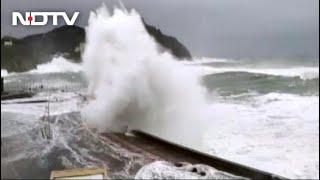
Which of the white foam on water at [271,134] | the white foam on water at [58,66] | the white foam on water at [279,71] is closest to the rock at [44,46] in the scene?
the white foam on water at [58,66]

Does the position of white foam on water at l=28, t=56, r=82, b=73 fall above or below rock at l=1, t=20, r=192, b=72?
below

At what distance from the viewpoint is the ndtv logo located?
7.95ft

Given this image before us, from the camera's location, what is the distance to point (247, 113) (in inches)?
102

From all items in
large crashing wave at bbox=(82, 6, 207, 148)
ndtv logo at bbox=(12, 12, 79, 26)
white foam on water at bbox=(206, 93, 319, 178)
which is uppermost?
ndtv logo at bbox=(12, 12, 79, 26)

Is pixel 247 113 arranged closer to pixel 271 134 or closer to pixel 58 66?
pixel 271 134

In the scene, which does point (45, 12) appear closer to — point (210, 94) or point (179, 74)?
point (179, 74)

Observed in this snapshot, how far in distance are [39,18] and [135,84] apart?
503 mm

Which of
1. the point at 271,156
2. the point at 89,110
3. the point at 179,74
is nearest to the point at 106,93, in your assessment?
the point at 89,110

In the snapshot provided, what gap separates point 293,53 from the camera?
2.58 m

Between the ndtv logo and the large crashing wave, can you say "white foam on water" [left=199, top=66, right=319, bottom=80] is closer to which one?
the large crashing wave

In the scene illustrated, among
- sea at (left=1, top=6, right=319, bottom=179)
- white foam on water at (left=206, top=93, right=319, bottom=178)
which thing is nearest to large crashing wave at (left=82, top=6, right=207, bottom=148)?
sea at (left=1, top=6, right=319, bottom=179)

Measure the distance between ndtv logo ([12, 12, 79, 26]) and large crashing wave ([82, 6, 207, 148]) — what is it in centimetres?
→ 9

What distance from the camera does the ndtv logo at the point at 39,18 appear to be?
242 centimetres

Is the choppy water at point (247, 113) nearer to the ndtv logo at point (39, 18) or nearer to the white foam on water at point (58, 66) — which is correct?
the white foam on water at point (58, 66)
